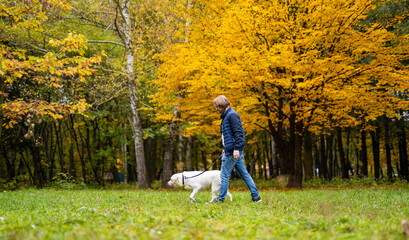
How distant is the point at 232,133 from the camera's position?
6523 mm

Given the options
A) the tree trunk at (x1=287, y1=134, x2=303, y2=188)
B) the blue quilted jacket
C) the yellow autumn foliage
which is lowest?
the tree trunk at (x1=287, y1=134, x2=303, y2=188)

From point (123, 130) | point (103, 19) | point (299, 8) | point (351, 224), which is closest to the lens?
point (351, 224)

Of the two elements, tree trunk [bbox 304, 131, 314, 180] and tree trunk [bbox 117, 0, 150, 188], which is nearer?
tree trunk [bbox 117, 0, 150, 188]

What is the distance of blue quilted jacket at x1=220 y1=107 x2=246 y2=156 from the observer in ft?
20.8

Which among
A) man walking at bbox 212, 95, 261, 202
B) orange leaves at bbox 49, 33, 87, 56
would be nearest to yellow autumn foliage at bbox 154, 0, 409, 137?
orange leaves at bbox 49, 33, 87, 56

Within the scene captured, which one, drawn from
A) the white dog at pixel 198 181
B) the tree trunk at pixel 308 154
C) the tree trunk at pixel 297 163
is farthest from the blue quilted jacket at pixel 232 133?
the tree trunk at pixel 308 154

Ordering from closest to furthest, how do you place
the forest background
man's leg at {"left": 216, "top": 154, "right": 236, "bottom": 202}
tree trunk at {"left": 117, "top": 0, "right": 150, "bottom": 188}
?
man's leg at {"left": 216, "top": 154, "right": 236, "bottom": 202}
the forest background
tree trunk at {"left": 117, "top": 0, "right": 150, "bottom": 188}

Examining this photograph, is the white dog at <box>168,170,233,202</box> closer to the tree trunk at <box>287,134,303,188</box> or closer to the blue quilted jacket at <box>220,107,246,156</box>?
the blue quilted jacket at <box>220,107,246,156</box>

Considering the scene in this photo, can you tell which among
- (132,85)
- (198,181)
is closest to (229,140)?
(198,181)

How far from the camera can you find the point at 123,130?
21156 mm

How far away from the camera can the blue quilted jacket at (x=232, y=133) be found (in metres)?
6.34

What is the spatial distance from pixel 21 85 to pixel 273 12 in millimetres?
12954

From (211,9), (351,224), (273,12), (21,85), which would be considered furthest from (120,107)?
(351,224)

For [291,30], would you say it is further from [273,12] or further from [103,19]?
[103,19]
